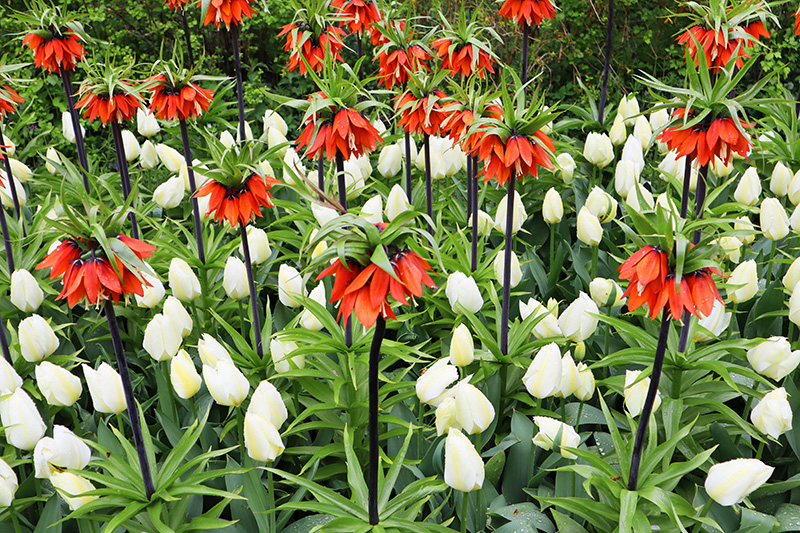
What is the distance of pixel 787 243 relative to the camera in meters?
3.29

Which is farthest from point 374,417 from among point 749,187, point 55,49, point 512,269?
point 55,49

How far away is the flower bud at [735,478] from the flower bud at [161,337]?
65.9 inches

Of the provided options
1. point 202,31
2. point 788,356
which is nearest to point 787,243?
point 788,356

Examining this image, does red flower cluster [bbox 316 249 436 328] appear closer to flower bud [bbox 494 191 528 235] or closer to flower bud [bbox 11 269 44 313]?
flower bud [bbox 494 191 528 235]

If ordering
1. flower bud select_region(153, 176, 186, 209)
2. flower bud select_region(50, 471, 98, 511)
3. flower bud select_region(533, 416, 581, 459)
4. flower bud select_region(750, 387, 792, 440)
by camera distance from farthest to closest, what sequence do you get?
flower bud select_region(153, 176, 186, 209)
flower bud select_region(533, 416, 581, 459)
flower bud select_region(750, 387, 792, 440)
flower bud select_region(50, 471, 98, 511)

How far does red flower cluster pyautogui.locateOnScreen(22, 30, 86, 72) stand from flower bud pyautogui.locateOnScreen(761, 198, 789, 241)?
3260 millimetres

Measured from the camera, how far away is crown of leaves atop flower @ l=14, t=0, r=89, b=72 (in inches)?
131

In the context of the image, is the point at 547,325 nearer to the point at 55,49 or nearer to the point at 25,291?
the point at 25,291

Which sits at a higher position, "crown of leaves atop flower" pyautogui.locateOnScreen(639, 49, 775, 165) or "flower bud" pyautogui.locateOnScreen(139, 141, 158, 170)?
Result: "crown of leaves atop flower" pyautogui.locateOnScreen(639, 49, 775, 165)

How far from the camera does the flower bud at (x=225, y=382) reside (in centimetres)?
202

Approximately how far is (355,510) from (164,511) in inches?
23.6

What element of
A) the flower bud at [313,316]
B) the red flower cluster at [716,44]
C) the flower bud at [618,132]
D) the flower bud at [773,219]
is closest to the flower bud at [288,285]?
the flower bud at [313,316]

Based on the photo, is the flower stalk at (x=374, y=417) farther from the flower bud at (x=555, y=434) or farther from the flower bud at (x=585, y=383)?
the flower bud at (x=585, y=383)

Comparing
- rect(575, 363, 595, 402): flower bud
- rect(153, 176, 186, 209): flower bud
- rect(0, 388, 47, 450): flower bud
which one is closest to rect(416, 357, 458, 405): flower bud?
rect(575, 363, 595, 402): flower bud
